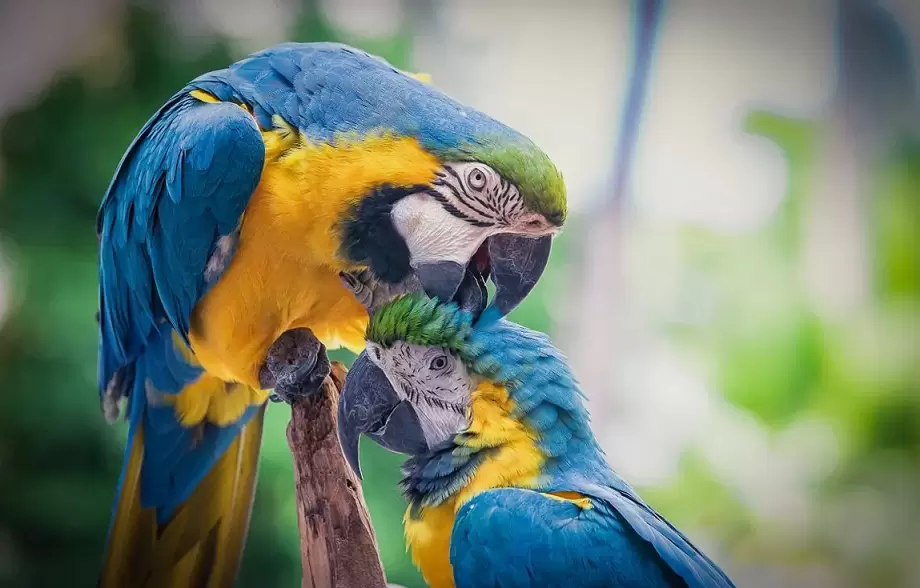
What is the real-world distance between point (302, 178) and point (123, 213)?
38 cm

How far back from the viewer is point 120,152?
6.61ft

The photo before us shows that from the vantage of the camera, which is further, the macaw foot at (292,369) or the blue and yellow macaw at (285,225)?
the macaw foot at (292,369)

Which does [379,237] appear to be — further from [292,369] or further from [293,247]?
[292,369]

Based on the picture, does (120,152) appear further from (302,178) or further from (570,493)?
(570,493)

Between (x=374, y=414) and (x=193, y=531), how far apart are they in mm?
706

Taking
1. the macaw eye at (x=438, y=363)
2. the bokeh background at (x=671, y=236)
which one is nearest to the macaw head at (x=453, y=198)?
the macaw eye at (x=438, y=363)

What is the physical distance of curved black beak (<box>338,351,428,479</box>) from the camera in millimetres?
1249

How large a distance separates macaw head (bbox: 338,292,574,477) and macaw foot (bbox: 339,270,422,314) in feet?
0.44

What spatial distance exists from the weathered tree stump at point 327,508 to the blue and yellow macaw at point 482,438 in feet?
0.64

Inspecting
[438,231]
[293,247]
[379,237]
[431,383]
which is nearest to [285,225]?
[293,247]

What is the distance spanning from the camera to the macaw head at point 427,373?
1232 millimetres

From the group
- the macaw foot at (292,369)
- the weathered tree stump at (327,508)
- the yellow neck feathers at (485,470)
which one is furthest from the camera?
the macaw foot at (292,369)

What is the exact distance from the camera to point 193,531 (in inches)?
67.4

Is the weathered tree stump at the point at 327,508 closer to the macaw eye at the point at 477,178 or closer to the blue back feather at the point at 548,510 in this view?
the blue back feather at the point at 548,510
